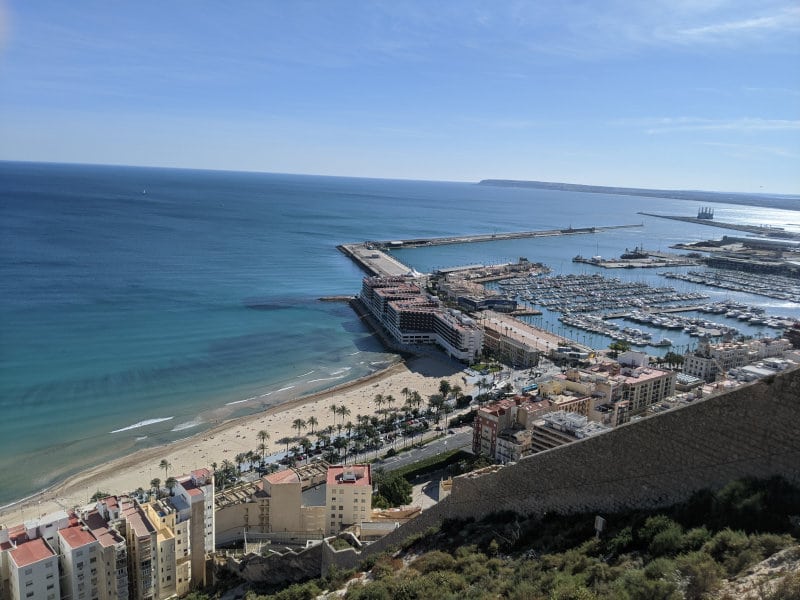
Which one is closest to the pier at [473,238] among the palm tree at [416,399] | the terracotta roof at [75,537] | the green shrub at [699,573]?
the palm tree at [416,399]

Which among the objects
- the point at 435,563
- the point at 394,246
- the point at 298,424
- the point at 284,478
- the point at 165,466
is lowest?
the point at 165,466

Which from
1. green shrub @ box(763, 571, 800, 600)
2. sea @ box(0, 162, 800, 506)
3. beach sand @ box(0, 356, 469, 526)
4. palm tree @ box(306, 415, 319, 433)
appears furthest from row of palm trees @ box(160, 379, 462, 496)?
green shrub @ box(763, 571, 800, 600)

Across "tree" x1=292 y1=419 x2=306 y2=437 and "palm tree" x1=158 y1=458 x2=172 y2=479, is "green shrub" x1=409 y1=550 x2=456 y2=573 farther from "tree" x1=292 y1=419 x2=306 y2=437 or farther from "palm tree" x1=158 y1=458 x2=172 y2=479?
"tree" x1=292 y1=419 x2=306 y2=437

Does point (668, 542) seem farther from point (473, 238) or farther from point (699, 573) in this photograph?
point (473, 238)

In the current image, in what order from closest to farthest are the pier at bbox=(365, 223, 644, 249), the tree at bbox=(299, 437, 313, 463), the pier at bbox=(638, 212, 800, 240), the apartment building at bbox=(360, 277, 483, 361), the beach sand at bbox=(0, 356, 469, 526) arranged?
the beach sand at bbox=(0, 356, 469, 526) → the tree at bbox=(299, 437, 313, 463) → the apartment building at bbox=(360, 277, 483, 361) → the pier at bbox=(365, 223, 644, 249) → the pier at bbox=(638, 212, 800, 240)

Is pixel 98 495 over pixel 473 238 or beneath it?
beneath

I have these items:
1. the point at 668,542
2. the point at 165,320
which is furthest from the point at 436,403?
the point at 165,320
